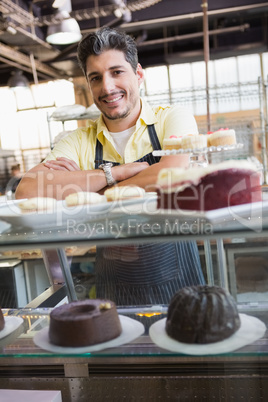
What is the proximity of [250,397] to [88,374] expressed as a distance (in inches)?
13.6

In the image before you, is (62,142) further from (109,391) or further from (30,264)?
(109,391)

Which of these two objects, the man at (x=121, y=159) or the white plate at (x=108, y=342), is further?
the man at (x=121, y=159)

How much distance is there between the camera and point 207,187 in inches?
26.8

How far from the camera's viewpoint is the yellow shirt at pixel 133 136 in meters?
1.51

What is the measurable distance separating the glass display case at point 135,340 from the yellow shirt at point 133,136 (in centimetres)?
56

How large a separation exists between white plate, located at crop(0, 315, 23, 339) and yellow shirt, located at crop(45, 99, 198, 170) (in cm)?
79

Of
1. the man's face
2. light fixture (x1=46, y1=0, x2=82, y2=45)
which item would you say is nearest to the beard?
the man's face

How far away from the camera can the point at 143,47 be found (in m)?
8.95

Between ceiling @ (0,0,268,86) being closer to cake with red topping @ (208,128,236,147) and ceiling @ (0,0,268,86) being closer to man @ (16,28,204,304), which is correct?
man @ (16,28,204,304)

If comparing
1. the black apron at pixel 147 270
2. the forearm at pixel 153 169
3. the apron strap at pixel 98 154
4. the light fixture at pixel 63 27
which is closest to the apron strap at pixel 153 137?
the apron strap at pixel 98 154

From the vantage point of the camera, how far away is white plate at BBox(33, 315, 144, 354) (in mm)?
699

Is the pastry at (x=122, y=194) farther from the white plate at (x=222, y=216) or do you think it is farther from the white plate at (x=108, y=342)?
the white plate at (x=108, y=342)

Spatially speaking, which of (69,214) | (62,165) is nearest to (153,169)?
(62,165)

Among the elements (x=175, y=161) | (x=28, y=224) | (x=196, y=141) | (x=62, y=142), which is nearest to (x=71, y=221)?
(x=28, y=224)
